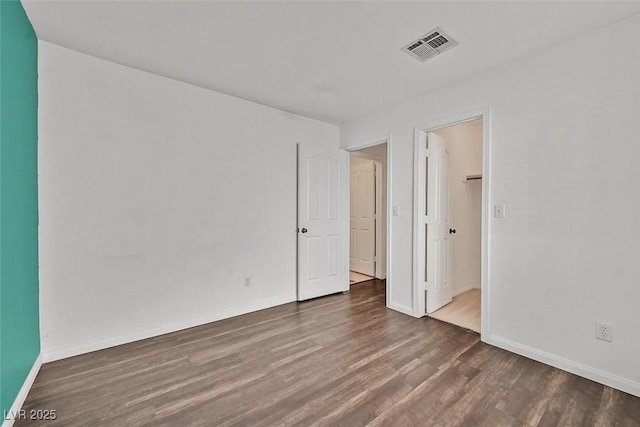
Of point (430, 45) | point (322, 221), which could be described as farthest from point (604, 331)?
point (322, 221)

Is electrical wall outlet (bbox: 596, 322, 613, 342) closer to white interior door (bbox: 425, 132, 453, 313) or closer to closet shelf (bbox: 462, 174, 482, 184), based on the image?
white interior door (bbox: 425, 132, 453, 313)

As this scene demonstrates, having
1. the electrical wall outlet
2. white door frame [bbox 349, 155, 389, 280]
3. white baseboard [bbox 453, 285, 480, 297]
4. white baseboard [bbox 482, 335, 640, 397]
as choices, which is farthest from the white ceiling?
white baseboard [bbox 453, 285, 480, 297]

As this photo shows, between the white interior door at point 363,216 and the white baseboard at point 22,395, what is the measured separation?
170 inches

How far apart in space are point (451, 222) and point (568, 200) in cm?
171

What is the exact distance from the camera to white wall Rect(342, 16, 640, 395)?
188 cm

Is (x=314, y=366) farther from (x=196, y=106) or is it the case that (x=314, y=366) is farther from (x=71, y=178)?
(x=196, y=106)

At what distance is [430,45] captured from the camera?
2.18 m

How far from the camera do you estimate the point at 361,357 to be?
229cm

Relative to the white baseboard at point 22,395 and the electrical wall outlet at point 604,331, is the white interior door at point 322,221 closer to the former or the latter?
the white baseboard at point 22,395

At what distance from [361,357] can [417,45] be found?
250 cm

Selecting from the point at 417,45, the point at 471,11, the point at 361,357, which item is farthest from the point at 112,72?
the point at 361,357

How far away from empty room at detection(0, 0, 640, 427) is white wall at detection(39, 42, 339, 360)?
→ 0.06ft

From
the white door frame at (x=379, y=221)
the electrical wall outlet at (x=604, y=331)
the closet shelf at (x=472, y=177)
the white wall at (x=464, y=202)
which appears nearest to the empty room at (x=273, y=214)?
the electrical wall outlet at (x=604, y=331)

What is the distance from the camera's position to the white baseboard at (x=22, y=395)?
152 cm
